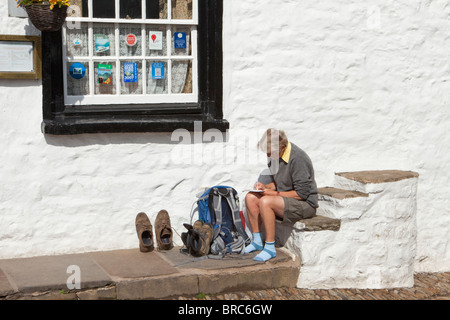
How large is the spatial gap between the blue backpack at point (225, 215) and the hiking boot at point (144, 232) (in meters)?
0.48

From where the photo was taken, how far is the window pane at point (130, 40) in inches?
248

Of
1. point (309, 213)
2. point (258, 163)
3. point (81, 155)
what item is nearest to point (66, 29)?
point (81, 155)

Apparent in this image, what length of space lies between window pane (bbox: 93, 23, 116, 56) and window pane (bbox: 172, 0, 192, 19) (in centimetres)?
59

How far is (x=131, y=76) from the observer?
20.9 ft

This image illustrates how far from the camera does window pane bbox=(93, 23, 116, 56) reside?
6.21 metres

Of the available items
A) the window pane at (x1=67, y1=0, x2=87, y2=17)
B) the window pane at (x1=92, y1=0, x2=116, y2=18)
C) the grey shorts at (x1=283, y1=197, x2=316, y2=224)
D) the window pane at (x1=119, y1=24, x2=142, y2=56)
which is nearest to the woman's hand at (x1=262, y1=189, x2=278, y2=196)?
the grey shorts at (x1=283, y1=197, x2=316, y2=224)

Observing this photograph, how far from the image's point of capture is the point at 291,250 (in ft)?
20.5

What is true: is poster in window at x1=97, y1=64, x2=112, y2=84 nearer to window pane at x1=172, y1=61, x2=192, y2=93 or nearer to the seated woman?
window pane at x1=172, y1=61, x2=192, y2=93

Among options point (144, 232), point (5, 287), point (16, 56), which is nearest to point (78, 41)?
point (16, 56)

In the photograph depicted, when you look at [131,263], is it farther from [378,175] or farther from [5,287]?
[378,175]

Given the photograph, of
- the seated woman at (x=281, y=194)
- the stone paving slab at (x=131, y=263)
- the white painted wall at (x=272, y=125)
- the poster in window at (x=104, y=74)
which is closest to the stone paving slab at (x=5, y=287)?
the white painted wall at (x=272, y=125)

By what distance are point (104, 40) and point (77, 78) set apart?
0.42 meters

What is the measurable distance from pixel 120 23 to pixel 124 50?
24 cm

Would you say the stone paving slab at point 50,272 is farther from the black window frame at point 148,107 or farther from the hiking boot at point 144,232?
the black window frame at point 148,107
